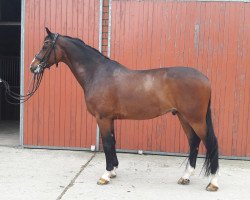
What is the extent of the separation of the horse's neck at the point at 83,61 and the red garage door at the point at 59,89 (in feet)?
5.06

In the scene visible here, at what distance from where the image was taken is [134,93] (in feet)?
14.3

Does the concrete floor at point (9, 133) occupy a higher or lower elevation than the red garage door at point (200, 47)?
lower

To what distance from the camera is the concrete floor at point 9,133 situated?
677cm

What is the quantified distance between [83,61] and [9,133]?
161 inches

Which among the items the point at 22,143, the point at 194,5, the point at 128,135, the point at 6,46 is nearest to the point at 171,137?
the point at 128,135

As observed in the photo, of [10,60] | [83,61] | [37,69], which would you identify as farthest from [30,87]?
[10,60]

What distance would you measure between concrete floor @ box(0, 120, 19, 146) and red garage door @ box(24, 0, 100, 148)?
643 mm

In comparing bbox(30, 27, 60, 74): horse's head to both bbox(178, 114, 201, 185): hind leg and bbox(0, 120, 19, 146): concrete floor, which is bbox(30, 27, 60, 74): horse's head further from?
bbox(0, 120, 19, 146): concrete floor

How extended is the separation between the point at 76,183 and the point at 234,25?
12.3ft

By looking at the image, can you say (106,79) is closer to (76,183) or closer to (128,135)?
(76,183)

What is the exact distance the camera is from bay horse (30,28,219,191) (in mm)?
4192

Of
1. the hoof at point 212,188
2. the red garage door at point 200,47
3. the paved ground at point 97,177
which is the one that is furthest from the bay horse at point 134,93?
the red garage door at point 200,47

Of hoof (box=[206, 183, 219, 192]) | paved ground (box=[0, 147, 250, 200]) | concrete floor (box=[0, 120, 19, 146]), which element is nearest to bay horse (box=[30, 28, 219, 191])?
hoof (box=[206, 183, 219, 192])

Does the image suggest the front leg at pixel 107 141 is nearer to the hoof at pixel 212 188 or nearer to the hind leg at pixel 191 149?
the hind leg at pixel 191 149
